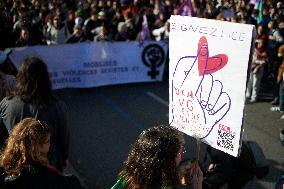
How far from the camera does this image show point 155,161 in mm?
2449

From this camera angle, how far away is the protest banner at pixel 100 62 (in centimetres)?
887

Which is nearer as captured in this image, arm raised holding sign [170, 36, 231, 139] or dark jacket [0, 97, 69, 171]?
arm raised holding sign [170, 36, 231, 139]

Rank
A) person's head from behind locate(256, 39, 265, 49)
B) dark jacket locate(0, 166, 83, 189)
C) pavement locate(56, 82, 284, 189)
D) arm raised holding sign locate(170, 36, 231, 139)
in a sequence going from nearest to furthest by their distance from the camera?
dark jacket locate(0, 166, 83, 189) < arm raised holding sign locate(170, 36, 231, 139) < pavement locate(56, 82, 284, 189) < person's head from behind locate(256, 39, 265, 49)

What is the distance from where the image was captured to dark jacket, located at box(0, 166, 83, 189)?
2.56 m

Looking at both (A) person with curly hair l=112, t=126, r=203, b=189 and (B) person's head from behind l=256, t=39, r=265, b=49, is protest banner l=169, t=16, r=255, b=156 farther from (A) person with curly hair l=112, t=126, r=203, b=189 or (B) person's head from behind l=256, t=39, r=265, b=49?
(B) person's head from behind l=256, t=39, r=265, b=49

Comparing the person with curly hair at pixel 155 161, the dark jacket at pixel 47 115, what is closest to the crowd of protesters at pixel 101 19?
the dark jacket at pixel 47 115

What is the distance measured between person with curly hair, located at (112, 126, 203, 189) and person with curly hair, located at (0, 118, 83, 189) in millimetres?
461

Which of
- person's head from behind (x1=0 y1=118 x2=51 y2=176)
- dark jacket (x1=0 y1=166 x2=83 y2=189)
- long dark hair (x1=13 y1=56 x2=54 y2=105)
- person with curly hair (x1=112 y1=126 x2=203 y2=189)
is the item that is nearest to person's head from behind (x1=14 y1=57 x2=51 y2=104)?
long dark hair (x1=13 y1=56 x2=54 y2=105)

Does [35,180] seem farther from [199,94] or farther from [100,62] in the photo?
Answer: [100,62]

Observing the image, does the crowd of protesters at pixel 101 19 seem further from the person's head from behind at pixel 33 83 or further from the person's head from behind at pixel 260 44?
the person's head from behind at pixel 33 83

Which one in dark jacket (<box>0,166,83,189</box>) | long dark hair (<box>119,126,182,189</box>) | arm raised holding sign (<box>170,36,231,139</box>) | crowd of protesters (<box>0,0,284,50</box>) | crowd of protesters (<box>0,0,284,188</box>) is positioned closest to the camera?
long dark hair (<box>119,126,182,189</box>)

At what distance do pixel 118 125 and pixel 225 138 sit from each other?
4.43 meters

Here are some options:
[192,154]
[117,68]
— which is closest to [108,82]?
[117,68]

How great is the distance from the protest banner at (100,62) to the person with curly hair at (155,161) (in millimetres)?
6452
